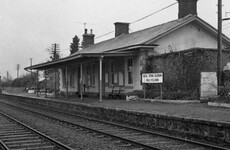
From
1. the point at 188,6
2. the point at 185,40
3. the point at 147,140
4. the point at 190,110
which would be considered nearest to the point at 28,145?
the point at 147,140

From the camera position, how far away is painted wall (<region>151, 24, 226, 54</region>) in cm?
2233

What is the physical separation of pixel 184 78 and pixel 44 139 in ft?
33.8

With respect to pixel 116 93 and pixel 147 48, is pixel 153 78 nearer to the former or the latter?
pixel 147 48

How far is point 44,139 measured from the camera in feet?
32.9

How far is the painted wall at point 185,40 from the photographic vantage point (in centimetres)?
2233

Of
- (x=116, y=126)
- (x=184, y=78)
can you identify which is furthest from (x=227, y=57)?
(x=116, y=126)

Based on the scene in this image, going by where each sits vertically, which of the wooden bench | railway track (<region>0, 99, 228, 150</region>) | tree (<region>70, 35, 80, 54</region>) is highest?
tree (<region>70, 35, 80, 54</region>)

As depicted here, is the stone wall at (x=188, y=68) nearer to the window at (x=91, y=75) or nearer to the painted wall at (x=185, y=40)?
the painted wall at (x=185, y=40)

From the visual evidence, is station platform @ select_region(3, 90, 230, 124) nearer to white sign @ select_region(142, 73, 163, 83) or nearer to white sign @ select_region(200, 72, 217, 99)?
white sign @ select_region(200, 72, 217, 99)

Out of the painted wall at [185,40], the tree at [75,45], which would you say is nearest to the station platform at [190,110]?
the painted wall at [185,40]

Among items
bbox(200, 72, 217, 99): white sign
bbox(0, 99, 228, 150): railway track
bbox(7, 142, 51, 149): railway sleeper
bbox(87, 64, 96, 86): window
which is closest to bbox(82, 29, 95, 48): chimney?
bbox(87, 64, 96, 86): window

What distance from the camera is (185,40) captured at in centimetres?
2309

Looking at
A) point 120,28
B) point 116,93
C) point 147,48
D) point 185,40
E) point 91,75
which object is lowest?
point 116,93

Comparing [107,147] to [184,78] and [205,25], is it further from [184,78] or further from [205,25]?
[205,25]
